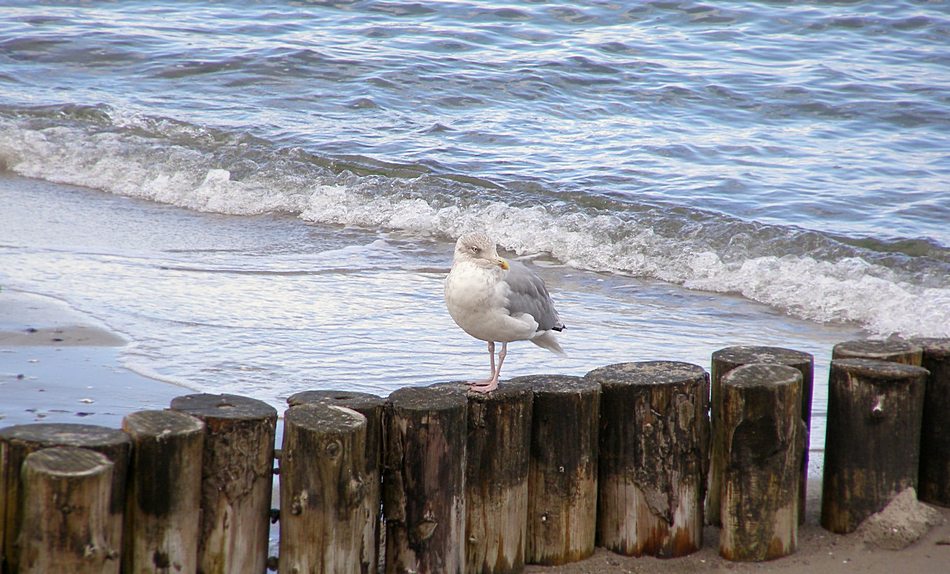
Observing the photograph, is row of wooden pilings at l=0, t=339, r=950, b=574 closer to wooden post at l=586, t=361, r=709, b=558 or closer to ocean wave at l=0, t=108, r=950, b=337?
wooden post at l=586, t=361, r=709, b=558

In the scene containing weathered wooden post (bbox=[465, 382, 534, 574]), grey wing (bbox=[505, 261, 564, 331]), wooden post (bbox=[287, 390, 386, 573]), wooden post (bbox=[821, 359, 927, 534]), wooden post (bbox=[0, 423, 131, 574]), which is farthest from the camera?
grey wing (bbox=[505, 261, 564, 331])

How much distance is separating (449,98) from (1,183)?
589 cm

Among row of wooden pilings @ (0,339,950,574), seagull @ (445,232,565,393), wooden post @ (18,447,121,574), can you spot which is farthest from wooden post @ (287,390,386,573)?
wooden post @ (18,447,121,574)

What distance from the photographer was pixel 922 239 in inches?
369

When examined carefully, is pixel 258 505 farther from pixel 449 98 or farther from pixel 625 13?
pixel 625 13

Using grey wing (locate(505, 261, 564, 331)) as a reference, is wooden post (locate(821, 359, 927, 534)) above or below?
below

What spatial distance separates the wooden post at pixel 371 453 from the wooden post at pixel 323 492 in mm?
29

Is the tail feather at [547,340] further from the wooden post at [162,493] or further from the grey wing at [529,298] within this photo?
the wooden post at [162,493]

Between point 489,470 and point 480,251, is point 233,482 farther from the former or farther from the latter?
point 480,251

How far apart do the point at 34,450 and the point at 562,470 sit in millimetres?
1833

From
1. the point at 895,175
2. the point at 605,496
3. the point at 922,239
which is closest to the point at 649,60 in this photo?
the point at 895,175

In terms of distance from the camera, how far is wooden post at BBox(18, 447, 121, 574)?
3.04 meters

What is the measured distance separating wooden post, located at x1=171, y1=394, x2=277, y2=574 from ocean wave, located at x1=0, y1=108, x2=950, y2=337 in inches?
212

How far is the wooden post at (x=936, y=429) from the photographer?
4.42 m
